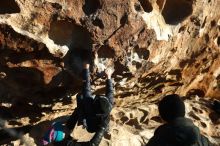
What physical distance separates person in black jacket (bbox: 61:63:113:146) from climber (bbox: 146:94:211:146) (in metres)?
1.68

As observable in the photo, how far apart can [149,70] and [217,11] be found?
134 centimetres

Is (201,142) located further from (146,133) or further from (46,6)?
(146,133)

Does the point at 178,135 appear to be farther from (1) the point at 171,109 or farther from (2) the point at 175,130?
(1) the point at 171,109

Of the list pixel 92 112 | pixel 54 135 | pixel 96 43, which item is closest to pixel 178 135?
pixel 92 112

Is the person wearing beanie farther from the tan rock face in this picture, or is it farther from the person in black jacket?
the tan rock face

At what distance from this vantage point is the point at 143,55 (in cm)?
579

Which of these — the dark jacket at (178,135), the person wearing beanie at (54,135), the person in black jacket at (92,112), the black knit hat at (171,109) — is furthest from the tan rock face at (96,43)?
the dark jacket at (178,135)

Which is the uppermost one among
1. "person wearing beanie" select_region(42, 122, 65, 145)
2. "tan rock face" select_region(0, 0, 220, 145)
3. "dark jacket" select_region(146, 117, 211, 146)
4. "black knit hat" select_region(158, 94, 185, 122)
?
"tan rock face" select_region(0, 0, 220, 145)

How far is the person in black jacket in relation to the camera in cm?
507

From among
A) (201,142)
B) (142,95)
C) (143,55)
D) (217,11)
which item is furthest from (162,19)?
(201,142)

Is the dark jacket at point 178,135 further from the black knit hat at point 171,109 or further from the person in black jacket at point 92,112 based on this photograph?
the person in black jacket at point 92,112

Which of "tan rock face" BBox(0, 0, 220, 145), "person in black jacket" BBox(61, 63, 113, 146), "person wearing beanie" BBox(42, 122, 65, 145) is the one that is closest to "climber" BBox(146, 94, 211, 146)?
"person in black jacket" BBox(61, 63, 113, 146)

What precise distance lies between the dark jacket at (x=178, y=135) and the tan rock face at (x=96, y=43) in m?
2.17

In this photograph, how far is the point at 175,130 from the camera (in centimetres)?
330
